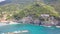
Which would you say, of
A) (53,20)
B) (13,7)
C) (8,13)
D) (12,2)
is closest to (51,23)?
(53,20)

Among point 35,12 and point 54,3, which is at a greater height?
point 54,3

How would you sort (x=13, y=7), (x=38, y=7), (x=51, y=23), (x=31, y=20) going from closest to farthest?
(x=51, y=23)
(x=31, y=20)
(x=38, y=7)
(x=13, y=7)

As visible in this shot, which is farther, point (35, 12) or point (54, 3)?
point (54, 3)

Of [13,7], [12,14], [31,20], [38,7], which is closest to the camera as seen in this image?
[31,20]

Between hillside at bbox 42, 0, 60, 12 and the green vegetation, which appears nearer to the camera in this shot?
the green vegetation

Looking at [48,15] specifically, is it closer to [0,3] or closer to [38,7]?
[38,7]

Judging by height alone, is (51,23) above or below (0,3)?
below

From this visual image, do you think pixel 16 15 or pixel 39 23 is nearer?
pixel 39 23

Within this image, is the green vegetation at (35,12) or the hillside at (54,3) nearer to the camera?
the green vegetation at (35,12)

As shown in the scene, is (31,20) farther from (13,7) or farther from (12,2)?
(12,2)
